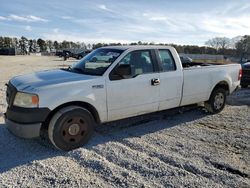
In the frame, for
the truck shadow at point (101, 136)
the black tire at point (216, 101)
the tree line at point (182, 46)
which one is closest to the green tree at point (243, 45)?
the tree line at point (182, 46)

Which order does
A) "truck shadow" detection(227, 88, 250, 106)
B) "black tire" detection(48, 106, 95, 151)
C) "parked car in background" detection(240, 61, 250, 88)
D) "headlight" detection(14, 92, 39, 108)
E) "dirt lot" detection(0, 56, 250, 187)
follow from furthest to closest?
Result: "parked car in background" detection(240, 61, 250, 88) < "truck shadow" detection(227, 88, 250, 106) < "black tire" detection(48, 106, 95, 151) < "headlight" detection(14, 92, 39, 108) < "dirt lot" detection(0, 56, 250, 187)

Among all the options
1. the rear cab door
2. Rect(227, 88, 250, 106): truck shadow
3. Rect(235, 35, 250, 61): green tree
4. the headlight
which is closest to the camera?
the headlight

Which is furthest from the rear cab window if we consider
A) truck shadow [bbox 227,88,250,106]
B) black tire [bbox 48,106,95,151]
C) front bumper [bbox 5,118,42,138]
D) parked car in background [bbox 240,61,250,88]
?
parked car in background [bbox 240,61,250,88]

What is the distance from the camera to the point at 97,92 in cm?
509

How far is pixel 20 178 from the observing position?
12.8 feet

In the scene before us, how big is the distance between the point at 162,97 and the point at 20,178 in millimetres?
3314

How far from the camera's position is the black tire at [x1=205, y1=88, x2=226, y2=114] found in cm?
742

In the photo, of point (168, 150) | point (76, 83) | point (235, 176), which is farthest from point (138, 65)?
point (235, 176)

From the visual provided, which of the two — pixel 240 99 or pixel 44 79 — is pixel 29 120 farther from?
pixel 240 99

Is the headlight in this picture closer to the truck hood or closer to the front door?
the truck hood

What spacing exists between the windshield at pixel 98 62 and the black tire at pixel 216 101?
3.09m

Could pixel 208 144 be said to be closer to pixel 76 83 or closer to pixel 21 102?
pixel 76 83

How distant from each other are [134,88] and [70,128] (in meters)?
1.48

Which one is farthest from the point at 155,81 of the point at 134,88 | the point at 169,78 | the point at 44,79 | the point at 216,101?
the point at 216,101
